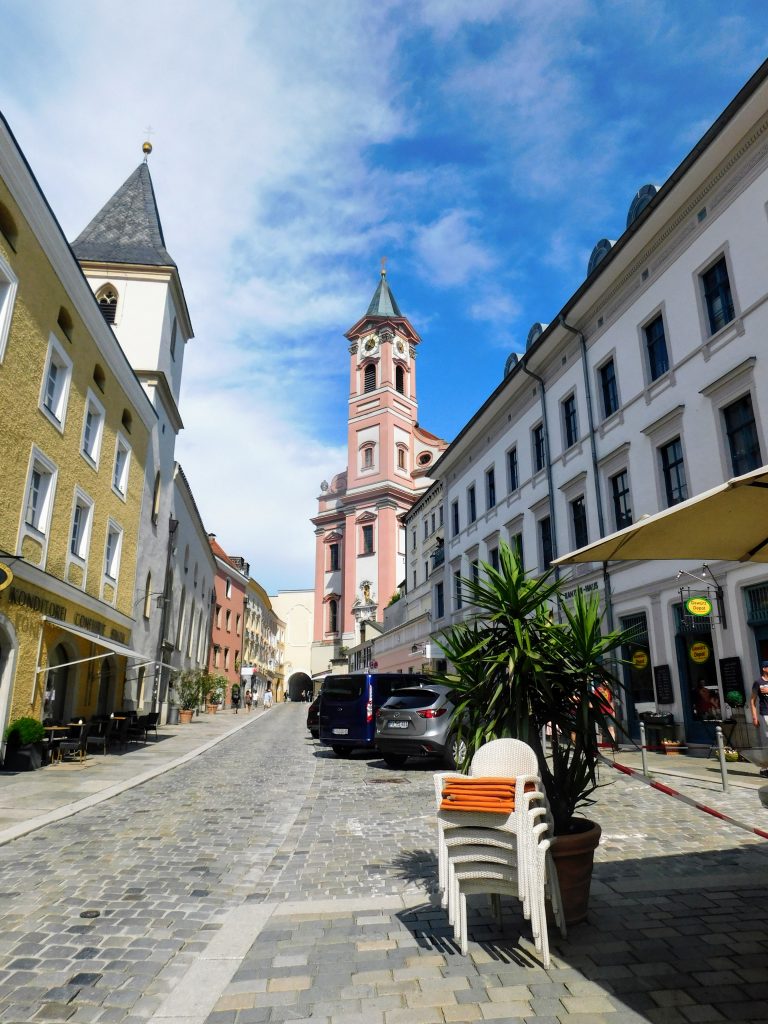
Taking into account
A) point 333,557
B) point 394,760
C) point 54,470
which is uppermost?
point 333,557

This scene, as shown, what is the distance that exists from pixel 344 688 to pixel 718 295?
12.2 metres

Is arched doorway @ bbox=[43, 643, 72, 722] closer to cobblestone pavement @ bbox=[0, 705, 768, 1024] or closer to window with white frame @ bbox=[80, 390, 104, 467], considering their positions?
window with white frame @ bbox=[80, 390, 104, 467]

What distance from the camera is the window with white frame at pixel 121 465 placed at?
67.6ft

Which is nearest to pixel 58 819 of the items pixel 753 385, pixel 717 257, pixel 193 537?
pixel 753 385

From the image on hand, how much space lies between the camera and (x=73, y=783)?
1115 centimetres

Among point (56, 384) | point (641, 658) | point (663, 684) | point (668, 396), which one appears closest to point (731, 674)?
point (663, 684)

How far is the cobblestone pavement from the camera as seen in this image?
3232 mm

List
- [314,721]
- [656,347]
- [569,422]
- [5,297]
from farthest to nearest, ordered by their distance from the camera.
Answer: [314,721], [569,422], [656,347], [5,297]

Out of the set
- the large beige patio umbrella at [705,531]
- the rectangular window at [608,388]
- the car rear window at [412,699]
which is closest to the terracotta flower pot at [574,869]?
the large beige patio umbrella at [705,531]

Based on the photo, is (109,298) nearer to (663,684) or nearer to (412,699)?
(412,699)

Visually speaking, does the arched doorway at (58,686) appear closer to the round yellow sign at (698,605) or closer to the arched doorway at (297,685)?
the round yellow sign at (698,605)

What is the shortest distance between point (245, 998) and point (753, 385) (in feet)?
45.1

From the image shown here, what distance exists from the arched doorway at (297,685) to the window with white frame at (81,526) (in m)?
69.2

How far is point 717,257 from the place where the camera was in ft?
48.5
